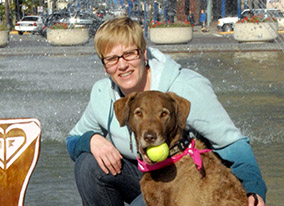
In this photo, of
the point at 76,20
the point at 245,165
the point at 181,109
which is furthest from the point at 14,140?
the point at 76,20

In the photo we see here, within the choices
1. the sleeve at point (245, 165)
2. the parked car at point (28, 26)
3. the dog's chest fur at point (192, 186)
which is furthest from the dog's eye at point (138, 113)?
the parked car at point (28, 26)

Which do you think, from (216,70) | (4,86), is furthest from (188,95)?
(216,70)

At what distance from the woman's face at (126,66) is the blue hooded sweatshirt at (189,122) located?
13 centimetres

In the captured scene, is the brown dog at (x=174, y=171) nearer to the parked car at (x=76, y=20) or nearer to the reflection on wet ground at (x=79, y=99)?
the reflection on wet ground at (x=79, y=99)

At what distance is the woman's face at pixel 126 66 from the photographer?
3875 mm

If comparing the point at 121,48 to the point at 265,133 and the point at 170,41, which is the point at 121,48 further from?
the point at 170,41

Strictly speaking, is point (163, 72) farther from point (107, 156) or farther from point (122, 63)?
point (107, 156)

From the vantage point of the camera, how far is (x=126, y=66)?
386 cm

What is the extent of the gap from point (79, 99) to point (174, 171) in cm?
811

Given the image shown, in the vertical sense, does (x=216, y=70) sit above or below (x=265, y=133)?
below

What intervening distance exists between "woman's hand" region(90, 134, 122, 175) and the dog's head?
535 millimetres

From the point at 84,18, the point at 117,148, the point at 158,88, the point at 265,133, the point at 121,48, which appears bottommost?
the point at 84,18

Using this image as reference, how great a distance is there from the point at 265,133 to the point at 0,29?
732 inches

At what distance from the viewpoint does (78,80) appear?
14227 millimetres
